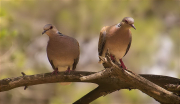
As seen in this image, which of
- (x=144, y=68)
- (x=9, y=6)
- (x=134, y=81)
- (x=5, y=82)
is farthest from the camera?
(x=144, y=68)

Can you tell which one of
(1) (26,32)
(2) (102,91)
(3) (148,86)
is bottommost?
(3) (148,86)

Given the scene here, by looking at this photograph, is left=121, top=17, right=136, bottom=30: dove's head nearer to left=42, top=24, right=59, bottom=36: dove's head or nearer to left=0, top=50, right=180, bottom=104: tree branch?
left=0, top=50, right=180, bottom=104: tree branch

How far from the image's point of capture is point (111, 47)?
2.24 meters

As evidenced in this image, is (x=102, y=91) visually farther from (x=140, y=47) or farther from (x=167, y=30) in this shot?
(x=167, y=30)

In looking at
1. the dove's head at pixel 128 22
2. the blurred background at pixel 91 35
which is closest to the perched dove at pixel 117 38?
the dove's head at pixel 128 22

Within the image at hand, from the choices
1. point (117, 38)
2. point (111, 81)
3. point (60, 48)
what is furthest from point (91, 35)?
point (111, 81)

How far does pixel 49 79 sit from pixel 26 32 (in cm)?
313

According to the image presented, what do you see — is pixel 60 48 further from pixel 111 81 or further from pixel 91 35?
pixel 91 35

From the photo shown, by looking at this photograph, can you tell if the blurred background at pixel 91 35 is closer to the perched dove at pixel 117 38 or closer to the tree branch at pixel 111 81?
the perched dove at pixel 117 38

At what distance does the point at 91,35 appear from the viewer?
532 centimetres

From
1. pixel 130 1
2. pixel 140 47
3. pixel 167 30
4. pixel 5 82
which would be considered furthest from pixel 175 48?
pixel 5 82

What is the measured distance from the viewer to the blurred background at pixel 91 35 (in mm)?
4926

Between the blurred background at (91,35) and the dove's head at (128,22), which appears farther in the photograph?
the blurred background at (91,35)

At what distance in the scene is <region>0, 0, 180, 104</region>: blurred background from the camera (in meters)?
4.93
